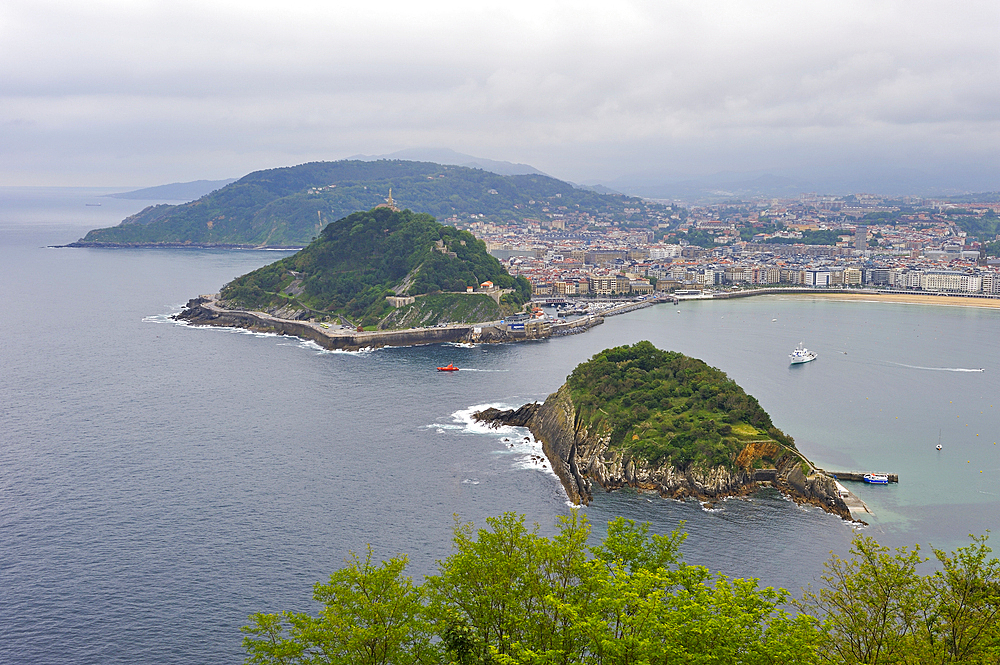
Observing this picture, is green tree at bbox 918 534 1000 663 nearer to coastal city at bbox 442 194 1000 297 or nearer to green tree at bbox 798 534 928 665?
green tree at bbox 798 534 928 665

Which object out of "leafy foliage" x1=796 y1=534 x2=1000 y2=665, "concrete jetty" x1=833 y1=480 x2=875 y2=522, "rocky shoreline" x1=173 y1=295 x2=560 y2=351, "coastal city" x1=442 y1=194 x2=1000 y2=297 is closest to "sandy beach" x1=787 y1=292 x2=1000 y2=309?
"coastal city" x1=442 y1=194 x2=1000 y2=297

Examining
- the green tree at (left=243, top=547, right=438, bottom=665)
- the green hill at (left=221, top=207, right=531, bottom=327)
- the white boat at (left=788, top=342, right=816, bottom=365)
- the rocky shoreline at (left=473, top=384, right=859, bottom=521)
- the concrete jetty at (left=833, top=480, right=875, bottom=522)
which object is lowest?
the concrete jetty at (left=833, top=480, right=875, bottom=522)

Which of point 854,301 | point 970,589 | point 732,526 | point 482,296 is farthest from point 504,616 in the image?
point 854,301

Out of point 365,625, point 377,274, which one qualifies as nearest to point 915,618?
point 365,625

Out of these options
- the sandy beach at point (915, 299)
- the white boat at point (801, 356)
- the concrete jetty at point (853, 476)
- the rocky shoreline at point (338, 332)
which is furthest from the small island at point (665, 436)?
the sandy beach at point (915, 299)

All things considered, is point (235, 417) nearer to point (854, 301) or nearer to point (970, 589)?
point (970, 589)

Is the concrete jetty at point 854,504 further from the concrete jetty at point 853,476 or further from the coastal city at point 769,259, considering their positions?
the coastal city at point 769,259
